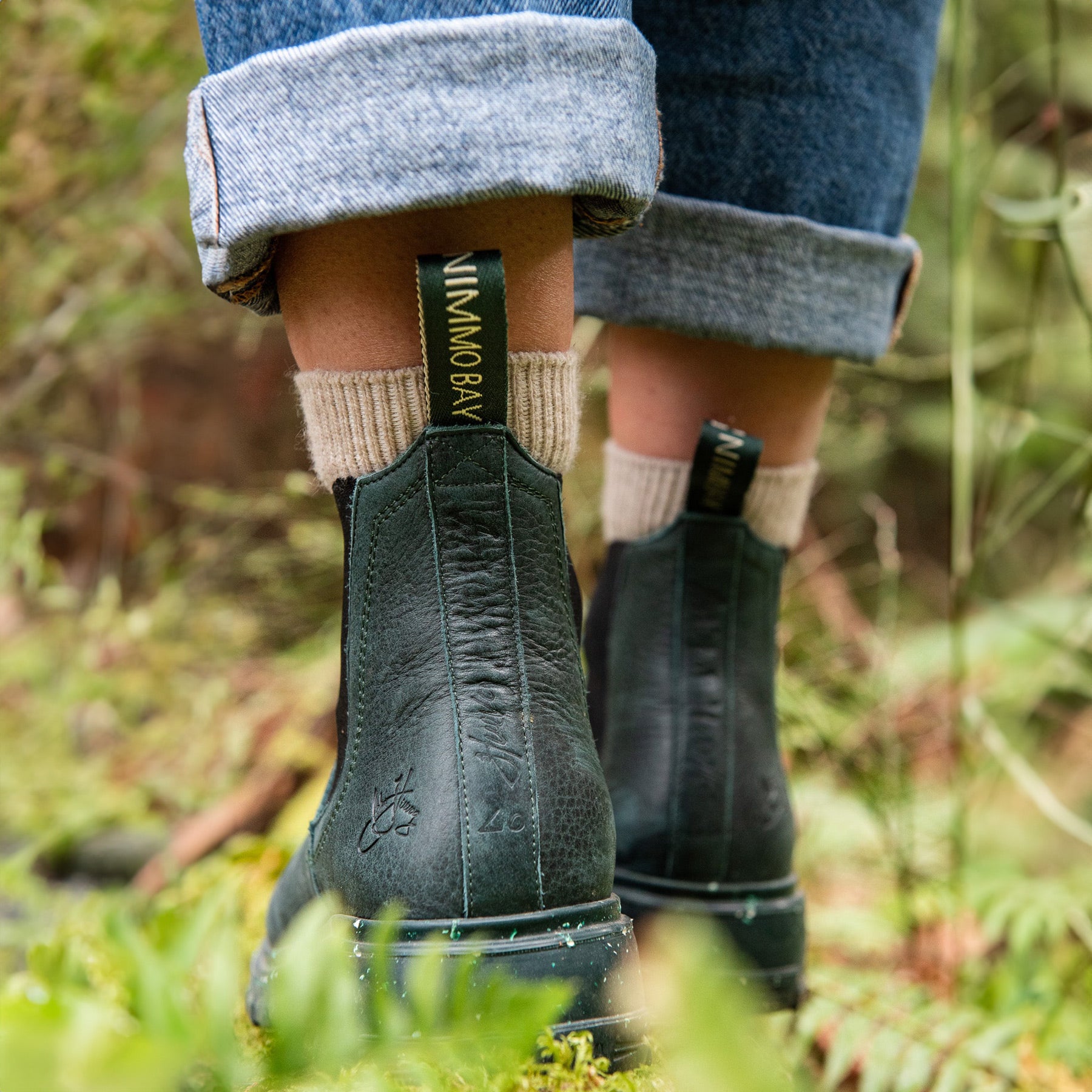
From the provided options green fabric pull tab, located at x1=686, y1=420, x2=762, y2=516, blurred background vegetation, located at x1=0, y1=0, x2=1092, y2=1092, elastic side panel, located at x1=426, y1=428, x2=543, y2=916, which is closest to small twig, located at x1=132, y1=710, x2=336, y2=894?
blurred background vegetation, located at x1=0, y1=0, x2=1092, y2=1092

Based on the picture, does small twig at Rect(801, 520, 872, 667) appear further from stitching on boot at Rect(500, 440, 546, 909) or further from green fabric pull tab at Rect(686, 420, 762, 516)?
stitching on boot at Rect(500, 440, 546, 909)

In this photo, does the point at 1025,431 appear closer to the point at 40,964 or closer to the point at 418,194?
the point at 418,194

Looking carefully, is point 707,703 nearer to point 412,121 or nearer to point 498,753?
point 498,753

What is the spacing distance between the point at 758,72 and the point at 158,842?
164cm

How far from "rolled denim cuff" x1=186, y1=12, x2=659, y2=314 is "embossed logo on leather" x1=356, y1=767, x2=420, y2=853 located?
351 mm

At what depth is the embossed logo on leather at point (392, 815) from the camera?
653 millimetres

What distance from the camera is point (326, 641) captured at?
231 cm

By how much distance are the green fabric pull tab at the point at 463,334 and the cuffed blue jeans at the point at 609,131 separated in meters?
0.05

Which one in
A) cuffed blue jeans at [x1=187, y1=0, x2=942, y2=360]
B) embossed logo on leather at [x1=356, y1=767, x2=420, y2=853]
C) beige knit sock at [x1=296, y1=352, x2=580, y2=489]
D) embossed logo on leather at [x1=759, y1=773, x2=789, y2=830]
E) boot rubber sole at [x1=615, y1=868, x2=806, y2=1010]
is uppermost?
cuffed blue jeans at [x1=187, y1=0, x2=942, y2=360]

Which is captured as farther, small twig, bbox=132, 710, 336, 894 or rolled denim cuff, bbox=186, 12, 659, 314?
small twig, bbox=132, 710, 336, 894

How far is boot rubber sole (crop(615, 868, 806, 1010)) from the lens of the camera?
90 centimetres

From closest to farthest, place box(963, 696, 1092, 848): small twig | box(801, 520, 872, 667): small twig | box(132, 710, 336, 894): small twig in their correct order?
1. box(963, 696, 1092, 848): small twig
2. box(132, 710, 336, 894): small twig
3. box(801, 520, 872, 667): small twig

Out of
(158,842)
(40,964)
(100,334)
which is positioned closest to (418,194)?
(40,964)

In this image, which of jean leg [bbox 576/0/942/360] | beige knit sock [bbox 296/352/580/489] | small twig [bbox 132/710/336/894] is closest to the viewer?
beige knit sock [bbox 296/352/580/489]
